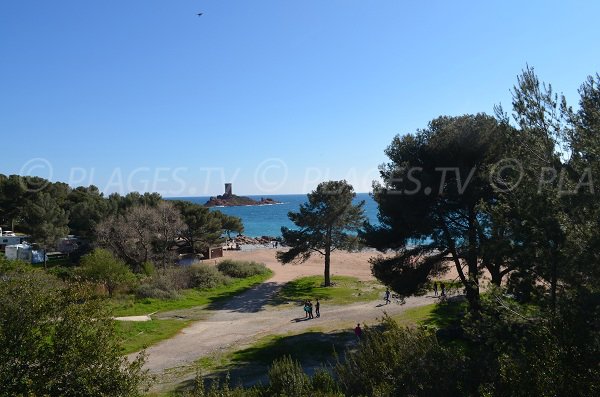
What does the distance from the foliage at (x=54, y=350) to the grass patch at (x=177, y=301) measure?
59.9ft

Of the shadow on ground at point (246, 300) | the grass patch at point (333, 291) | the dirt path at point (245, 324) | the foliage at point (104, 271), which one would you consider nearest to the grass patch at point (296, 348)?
the dirt path at point (245, 324)

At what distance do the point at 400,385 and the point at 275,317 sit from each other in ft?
67.4

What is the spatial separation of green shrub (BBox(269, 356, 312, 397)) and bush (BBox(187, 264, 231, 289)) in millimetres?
29713

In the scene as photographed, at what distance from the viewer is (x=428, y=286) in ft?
67.7

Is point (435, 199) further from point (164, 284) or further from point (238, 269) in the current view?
point (238, 269)

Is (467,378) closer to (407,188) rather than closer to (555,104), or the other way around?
(555,104)

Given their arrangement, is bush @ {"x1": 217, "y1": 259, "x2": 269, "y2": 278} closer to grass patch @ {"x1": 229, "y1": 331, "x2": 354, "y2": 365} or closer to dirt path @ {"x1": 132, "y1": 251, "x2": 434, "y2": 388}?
dirt path @ {"x1": 132, "y1": 251, "x2": 434, "y2": 388}

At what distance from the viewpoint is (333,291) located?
37.0 meters

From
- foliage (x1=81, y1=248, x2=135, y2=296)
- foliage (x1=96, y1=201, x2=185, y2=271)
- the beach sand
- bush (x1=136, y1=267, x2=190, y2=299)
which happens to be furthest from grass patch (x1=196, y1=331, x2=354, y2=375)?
foliage (x1=96, y1=201, x2=185, y2=271)

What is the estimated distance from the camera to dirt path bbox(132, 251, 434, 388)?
19.7m

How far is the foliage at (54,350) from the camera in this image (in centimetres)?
799

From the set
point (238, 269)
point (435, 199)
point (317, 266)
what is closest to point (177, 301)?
point (238, 269)

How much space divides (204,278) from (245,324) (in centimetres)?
1347

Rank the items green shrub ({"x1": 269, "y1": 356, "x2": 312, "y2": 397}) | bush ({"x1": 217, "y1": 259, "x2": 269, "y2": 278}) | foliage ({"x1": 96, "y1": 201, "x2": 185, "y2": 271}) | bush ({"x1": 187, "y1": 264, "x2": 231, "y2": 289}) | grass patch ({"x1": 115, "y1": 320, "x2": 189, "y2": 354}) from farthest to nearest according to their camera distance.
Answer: bush ({"x1": 217, "y1": 259, "x2": 269, "y2": 278}) → foliage ({"x1": 96, "y1": 201, "x2": 185, "y2": 271}) → bush ({"x1": 187, "y1": 264, "x2": 231, "y2": 289}) → grass patch ({"x1": 115, "y1": 320, "x2": 189, "y2": 354}) → green shrub ({"x1": 269, "y1": 356, "x2": 312, "y2": 397})
